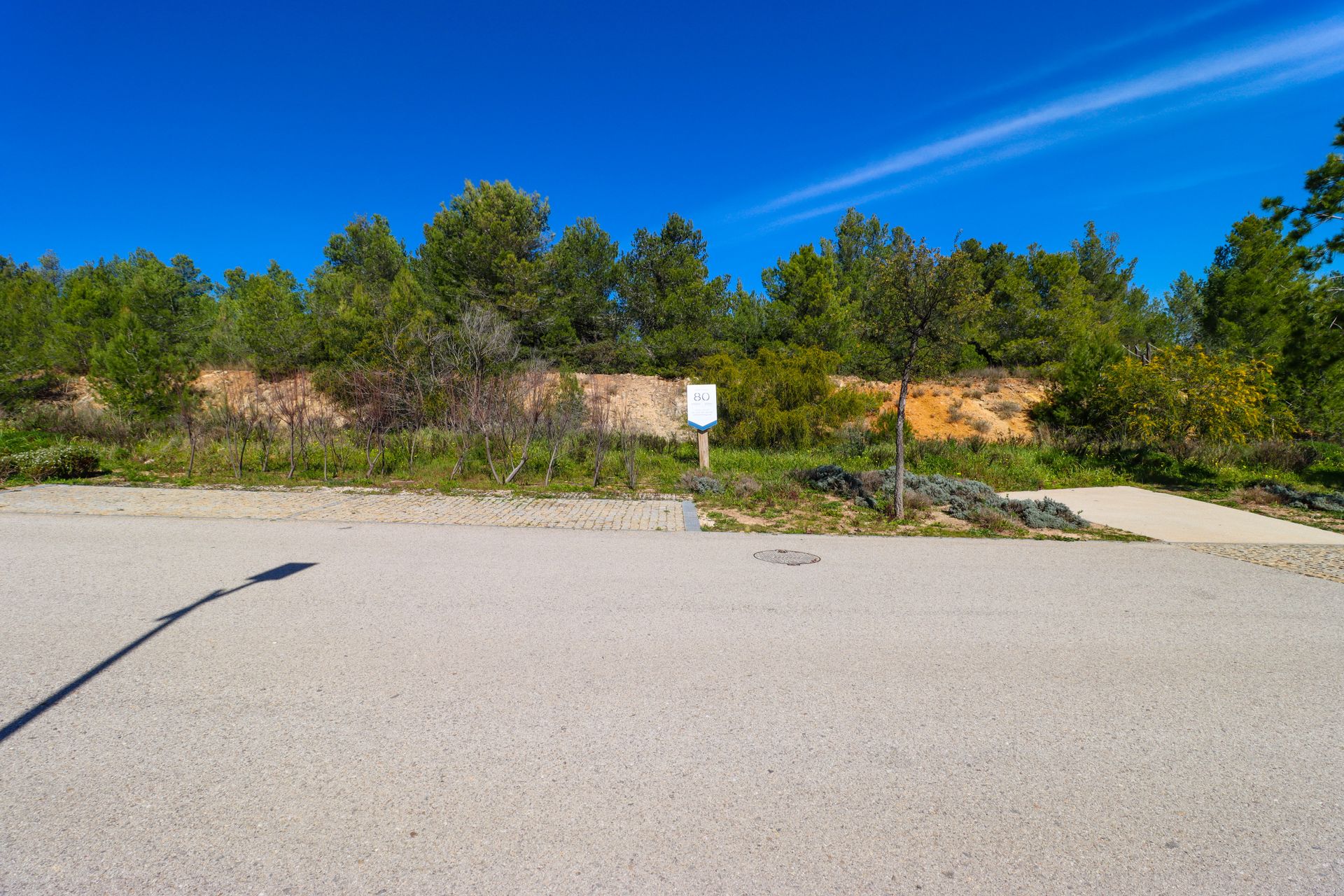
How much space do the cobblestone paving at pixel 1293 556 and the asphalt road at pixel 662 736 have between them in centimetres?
143

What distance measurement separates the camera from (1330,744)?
9.86ft

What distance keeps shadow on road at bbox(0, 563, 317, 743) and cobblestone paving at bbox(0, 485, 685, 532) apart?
281 cm

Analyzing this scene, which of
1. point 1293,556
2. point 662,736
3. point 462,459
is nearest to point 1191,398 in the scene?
point 1293,556

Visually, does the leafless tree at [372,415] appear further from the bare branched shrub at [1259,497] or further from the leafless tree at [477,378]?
the bare branched shrub at [1259,497]

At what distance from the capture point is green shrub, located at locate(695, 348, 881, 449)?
19.0m

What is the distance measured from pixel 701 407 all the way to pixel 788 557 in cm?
751

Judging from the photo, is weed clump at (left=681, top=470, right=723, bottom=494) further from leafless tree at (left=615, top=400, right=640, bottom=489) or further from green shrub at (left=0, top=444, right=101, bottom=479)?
green shrub at (left=0, top=444, right=101, bottom=479)

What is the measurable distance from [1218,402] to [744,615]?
15408 mm

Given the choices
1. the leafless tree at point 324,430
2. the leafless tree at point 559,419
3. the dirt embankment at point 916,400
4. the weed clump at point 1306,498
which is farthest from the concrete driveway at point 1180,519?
the leafless tree at point 324,430

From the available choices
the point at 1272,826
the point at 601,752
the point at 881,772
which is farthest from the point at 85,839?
the point at 1272,826

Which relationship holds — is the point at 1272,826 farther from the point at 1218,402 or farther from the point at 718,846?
the point at 1218,402

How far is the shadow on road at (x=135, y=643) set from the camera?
10.0 feet

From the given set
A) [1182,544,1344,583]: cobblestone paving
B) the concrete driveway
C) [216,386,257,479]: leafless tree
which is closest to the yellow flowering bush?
the concrete driveway

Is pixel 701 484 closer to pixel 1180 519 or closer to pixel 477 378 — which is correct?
pixel 477 378
